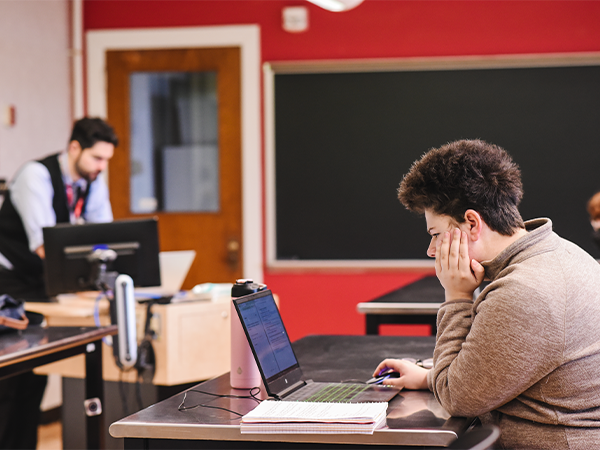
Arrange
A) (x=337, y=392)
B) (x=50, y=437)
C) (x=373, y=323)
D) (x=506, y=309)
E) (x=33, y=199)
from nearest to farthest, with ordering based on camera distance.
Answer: (x=506, y=309) < (x=337, y=392) < (x=373, y=323) < (x=33, y=199) < (x=50, y=437)

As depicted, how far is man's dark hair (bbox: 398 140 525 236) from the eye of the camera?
4.26 feet

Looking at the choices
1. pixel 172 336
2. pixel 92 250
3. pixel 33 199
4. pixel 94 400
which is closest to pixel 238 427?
pixel 94 400

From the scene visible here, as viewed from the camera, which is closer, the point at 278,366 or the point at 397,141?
the point at 278,366

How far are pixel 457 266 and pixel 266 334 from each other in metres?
0.42

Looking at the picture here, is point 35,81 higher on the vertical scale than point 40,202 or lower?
higher

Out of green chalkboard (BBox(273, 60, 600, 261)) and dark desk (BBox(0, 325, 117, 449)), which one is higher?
green chalkboard (BBox(273, 60, 600, 261))

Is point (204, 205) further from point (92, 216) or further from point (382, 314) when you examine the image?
point (382, 314)

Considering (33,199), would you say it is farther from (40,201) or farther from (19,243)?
(19,243)

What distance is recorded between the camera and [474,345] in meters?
1.22

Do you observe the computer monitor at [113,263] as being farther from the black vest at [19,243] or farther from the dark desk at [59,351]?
the black vest at [19,243]

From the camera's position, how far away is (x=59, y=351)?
7.08ft

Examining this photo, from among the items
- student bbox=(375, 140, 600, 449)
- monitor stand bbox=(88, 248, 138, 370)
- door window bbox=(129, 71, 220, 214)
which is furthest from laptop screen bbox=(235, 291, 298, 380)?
door window bbox=(129, 71, 220, 214)

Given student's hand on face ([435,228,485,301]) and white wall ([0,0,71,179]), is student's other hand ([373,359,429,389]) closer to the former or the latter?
student's hand on face ([435,228,485,301])

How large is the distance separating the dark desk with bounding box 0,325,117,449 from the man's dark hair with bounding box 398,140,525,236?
1265 mm
